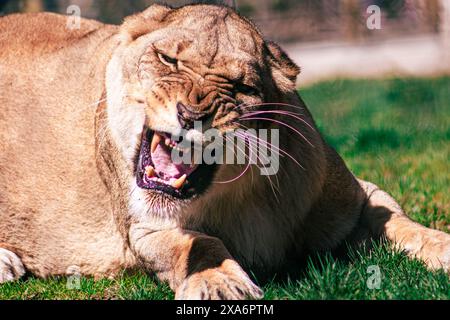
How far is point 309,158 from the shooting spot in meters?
4.13

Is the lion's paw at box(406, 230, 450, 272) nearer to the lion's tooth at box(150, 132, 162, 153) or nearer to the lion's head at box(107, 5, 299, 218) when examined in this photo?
the lion's head at box(107, 5, 299, 218)

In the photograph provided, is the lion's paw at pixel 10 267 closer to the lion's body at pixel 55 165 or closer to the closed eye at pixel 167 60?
the lion's body at pixel 55 165

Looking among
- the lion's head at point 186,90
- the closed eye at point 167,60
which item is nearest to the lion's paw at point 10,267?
the lion's head at point 186,90

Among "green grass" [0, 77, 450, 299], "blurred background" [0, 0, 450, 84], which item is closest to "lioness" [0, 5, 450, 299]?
"green grass" [0, 77, 450, 299]

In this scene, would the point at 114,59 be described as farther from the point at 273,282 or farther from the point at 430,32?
the point at 430,32

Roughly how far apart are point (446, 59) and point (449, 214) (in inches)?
355

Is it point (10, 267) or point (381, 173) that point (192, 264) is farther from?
point (381, 173)

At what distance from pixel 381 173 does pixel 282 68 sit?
2479 millimetres

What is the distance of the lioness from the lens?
3604mm

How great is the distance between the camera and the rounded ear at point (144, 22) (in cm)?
411

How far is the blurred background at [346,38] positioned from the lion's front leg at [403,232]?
735 centimetres

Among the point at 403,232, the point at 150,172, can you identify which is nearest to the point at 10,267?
the point at 150,172

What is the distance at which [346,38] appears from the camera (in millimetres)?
14805

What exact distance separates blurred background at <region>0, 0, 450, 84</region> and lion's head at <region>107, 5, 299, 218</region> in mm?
7817
